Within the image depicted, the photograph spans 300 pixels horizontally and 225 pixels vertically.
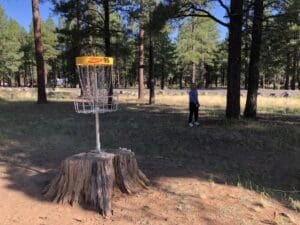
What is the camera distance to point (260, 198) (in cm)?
600

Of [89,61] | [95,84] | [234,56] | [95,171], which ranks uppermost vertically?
[234,56]

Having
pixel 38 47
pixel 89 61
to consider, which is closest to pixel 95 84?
pixel 89 61

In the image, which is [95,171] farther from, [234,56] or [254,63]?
[254,63]

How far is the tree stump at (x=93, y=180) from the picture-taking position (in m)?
5.63

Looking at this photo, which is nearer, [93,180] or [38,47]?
[93,180]

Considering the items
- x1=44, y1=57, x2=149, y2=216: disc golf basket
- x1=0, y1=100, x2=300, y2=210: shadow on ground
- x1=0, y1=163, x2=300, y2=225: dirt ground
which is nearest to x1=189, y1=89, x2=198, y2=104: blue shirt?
x1=0, y1=100, x2=300, y2=210: shadow on ground

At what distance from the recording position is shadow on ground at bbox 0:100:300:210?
7.32 m

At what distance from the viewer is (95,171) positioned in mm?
5734

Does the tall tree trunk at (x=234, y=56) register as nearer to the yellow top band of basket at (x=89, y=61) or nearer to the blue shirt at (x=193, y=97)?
the blue shirt at (x=193, y=97)

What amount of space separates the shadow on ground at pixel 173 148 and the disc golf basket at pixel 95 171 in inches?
22.8

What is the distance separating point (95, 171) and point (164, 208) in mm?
1060

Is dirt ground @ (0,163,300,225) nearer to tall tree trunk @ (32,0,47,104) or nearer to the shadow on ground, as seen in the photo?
the shadow on ground

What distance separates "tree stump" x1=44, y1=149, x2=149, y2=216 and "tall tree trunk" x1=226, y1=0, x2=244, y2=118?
296 inches

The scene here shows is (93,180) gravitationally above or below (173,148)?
above
